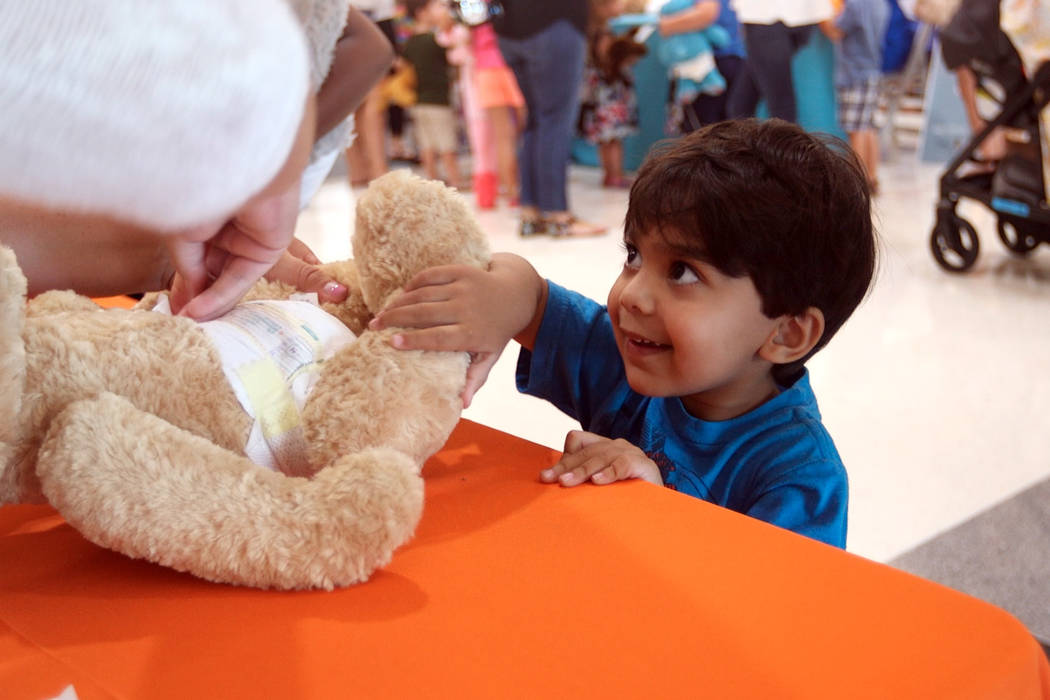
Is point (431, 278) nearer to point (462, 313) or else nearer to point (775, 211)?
point (462, 313)

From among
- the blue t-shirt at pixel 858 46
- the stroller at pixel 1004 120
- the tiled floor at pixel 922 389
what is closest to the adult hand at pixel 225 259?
the tiled floor at pixel 922 389

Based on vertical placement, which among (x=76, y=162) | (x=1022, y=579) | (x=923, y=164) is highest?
(x=76, y=162)

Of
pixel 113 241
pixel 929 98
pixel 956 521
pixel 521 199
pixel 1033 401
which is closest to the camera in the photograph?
pixel 113 241

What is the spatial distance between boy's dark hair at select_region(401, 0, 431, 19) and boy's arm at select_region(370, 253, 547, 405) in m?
3.03

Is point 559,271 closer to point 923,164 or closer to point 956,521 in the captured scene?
point 956,521

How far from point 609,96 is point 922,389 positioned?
3.14 m

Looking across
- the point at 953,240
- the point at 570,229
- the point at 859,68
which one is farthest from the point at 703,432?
the point at 859,68

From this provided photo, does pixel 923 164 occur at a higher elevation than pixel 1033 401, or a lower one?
lower

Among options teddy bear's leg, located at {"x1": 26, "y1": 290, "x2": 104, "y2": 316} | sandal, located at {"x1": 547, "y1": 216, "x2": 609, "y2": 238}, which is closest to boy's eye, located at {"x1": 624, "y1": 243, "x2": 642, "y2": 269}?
teddy bear's leg, located at {"x1": 26, "y1": 290, "x2": 104, "y2": 316}

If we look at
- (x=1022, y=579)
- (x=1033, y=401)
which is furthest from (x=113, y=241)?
(x=1033, y=401)

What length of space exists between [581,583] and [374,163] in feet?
14.6

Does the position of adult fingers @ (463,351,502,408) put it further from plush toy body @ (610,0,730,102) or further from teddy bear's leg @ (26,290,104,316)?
plush toy body @ (610,0,730,102)

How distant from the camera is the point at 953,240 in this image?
A: 2807mm

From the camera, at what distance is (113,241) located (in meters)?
0.89
